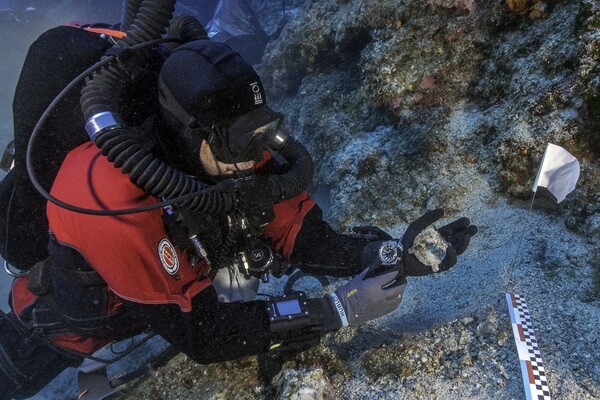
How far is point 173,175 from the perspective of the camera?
1835 millimetres

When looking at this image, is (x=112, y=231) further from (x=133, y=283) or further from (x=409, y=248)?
(x=409, y=248)

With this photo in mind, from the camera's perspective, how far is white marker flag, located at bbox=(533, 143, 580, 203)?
221 centimetres

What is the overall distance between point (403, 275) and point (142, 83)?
2196mm

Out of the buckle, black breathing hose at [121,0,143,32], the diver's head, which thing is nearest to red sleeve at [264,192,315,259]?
the diver's head

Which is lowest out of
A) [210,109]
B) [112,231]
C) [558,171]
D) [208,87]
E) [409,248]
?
[409,248]

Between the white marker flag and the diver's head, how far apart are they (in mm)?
1662

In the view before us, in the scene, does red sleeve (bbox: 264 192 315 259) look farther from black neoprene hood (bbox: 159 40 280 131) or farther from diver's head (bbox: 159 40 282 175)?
black neoprene hood (bbox: 159 40 280 131)

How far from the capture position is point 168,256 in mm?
2137

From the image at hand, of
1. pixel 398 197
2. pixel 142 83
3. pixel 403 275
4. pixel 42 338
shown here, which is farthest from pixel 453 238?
pixel 42 338

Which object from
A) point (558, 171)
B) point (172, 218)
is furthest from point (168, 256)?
point (558, 171)

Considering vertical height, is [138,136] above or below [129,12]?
below

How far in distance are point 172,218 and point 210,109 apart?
69 cm

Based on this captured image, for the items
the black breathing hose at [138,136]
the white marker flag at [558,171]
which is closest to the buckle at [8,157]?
the black breathing hose at [138,136]

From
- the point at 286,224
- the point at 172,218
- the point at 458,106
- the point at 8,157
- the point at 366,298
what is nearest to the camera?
the point at 172,218
